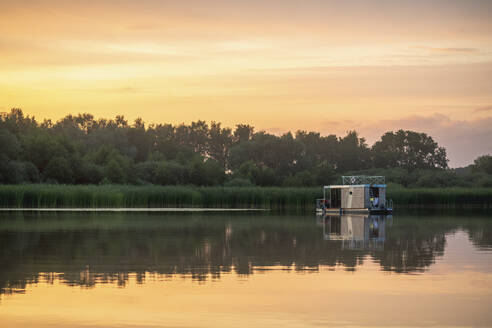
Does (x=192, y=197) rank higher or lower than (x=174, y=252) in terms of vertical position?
higher

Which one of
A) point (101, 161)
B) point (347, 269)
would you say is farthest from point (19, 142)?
point (347, 269)

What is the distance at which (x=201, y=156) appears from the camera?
115438 mm

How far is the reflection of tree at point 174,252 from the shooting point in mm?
16719

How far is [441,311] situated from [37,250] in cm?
1314

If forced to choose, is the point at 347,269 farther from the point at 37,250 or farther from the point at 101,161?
the point at 101,161

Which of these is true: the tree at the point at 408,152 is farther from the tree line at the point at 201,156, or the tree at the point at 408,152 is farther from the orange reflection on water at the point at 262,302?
the orange reflection on water at the point at 262,302

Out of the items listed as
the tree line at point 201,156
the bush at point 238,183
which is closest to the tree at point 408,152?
the tree line at point 201,156

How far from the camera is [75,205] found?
59.8 m

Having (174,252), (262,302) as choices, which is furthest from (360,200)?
(262,302)

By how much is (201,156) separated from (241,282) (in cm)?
10050

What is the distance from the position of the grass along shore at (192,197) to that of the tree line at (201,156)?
65.1ft

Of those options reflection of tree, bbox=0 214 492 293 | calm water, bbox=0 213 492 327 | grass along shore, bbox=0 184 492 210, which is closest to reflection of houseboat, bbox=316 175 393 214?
grass along shore, bbox=0 184 492 210

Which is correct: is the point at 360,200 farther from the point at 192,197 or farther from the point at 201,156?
the point at 201,156

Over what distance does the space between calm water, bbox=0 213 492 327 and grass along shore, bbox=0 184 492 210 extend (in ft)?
107
